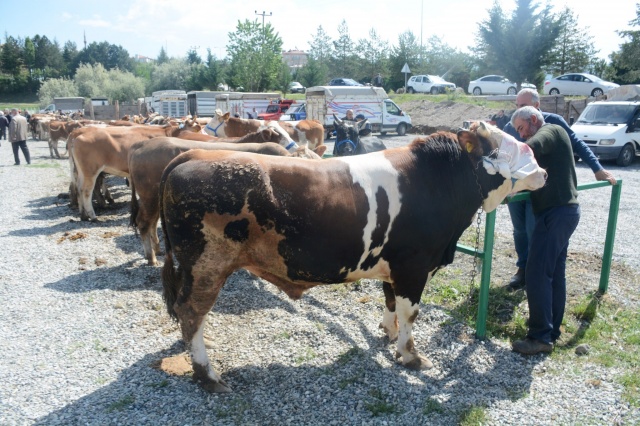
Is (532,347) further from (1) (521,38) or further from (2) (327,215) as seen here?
(1) (521,38)

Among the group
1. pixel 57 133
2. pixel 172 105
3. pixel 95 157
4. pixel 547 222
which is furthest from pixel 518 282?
pixel 172 105

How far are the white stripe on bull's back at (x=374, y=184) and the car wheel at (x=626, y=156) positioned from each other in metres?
17.2

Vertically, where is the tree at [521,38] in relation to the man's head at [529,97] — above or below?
above

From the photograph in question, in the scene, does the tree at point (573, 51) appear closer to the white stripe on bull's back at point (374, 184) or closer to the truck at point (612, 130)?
the truck at point (612, 130)

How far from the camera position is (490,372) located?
4711mm

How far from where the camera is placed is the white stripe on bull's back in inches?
171

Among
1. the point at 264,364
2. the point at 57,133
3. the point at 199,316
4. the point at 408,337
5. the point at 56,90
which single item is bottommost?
the point at 264,364

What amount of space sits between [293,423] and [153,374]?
1.47 metres

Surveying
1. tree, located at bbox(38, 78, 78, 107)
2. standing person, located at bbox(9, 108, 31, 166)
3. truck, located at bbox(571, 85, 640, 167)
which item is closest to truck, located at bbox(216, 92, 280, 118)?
standing person, located at bbox(9, 108, 31, 166)

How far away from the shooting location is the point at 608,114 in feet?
64.1

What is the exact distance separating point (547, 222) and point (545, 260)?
0.38 m

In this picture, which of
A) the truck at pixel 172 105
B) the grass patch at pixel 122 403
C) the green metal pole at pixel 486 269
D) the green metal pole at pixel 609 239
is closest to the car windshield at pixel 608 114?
the green metal pole at pixel 609 239

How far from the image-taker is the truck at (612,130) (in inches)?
709

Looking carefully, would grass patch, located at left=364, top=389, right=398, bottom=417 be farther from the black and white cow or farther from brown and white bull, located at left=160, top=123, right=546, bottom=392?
the black and white cow
